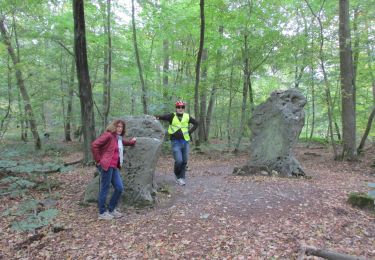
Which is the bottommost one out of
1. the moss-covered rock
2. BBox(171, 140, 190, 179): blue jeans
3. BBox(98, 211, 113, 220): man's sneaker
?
BBox(98, 211, 113, 220): man's sneaker

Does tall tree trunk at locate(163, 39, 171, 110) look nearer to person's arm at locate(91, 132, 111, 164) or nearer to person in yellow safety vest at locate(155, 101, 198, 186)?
person in yellow safety vest at locate(155, 101, 198, 186)

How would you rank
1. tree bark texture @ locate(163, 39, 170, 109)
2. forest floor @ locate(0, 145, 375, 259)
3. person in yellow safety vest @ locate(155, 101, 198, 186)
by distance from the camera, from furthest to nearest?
1. tree bark texture @ locate(163, 39, 170, 109)
2. person in yellow safety vest @ locate(155, 101, 198, 186)
3. forest floor @ locate(0, 145, 375, 259)

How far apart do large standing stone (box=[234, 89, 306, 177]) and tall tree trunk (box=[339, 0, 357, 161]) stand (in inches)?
122

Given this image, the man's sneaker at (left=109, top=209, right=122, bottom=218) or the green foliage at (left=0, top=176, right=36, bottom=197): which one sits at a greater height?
the green foliage at (left=0, top=176, right=36, bottom=197)

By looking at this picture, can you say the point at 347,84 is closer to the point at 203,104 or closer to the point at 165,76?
the point at 203,104

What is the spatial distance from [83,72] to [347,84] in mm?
9592

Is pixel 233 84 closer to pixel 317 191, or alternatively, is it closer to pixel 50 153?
pixel 317 191

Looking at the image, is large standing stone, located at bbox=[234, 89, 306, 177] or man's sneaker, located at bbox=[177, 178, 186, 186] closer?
man's sneaker, located at bbox=[177, 178, 186, 186]

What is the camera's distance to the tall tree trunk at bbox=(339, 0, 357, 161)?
10477mm

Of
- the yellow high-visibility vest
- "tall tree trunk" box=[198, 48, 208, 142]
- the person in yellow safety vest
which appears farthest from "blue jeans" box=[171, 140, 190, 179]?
"tall tree trunk" box=[198, 48, 208, 142]

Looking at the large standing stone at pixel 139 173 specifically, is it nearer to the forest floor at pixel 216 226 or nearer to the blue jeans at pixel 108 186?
the forest floor at pixel 216 226

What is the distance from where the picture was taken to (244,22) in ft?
36.8

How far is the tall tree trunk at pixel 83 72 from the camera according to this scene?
8406mm

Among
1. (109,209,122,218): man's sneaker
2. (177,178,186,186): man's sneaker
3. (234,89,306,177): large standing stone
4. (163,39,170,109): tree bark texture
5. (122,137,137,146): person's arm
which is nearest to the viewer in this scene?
(109,209,122,218): man's sneaker
